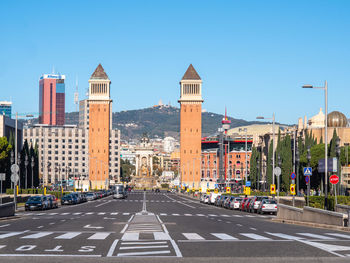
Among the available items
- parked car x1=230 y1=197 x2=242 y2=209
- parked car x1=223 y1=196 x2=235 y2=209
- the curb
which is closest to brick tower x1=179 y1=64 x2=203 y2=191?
parked car x1=223 y1=196 x2=235 y2=209

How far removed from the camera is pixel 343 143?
331 ft

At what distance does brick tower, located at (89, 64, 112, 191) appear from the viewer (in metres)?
174

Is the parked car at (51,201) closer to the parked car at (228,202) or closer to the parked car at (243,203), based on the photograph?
the parked car at (228,202)

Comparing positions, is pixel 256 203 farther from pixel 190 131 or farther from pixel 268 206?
pixel 190 131

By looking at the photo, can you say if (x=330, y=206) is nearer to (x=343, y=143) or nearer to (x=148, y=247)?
(x=148, y=247)

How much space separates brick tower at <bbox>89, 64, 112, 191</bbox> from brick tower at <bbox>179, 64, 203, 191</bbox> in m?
21.3

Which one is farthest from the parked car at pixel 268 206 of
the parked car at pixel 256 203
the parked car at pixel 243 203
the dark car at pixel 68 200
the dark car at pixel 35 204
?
the dark car at pixel 68 200

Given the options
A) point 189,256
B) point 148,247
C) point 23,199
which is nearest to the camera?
point 189,256

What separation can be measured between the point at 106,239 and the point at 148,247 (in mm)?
3341

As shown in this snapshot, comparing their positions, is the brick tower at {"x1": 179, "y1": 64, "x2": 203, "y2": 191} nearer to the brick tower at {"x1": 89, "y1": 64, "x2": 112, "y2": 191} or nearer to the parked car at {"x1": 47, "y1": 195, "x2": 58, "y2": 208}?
the brick tower at {"x1": 89, "y1": 64, "x2": 112, "y2": 191}

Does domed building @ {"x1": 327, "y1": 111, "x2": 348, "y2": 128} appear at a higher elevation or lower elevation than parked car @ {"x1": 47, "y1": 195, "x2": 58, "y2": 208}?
higher

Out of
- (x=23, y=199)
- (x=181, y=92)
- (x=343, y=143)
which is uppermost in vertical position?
(x=181, y=92)

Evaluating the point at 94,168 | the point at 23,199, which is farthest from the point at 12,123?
the point at 23,199

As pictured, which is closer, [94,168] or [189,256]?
[189,256]
